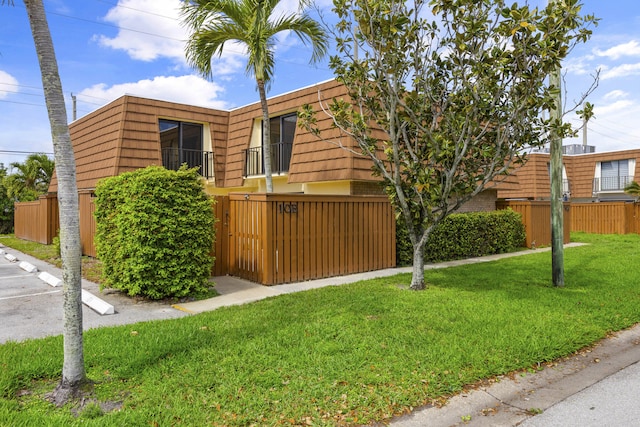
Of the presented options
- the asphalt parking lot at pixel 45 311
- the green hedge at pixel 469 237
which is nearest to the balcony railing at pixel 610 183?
the green hedge at pixel 469 237

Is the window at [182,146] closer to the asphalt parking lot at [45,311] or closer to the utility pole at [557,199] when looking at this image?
the asphalt parking lot at [45,311]

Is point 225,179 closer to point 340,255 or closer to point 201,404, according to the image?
point 340,255

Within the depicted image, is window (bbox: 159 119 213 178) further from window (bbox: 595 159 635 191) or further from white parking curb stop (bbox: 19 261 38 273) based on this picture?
window (bbox: 595 159 635 191)

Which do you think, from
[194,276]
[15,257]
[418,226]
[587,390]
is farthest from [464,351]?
[15,257]

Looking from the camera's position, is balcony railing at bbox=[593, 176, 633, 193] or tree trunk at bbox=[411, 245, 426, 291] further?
balcony railing at bbox=[593, 176, 633, 193]

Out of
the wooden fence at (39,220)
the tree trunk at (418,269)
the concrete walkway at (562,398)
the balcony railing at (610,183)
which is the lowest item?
the concrete walkway at (562,398)

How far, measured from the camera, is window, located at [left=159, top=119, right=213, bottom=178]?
593 inches

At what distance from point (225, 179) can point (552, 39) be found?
1129 cm

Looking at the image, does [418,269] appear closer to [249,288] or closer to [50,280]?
[249,288]

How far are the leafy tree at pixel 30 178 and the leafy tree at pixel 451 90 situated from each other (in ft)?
81.6

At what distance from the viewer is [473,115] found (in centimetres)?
706

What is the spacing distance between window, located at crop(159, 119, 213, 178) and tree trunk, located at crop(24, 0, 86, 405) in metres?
11.4

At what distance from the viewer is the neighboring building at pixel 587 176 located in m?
28.7

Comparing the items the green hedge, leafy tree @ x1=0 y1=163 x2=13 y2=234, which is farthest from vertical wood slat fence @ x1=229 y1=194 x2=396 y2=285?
leafy tree @ x1=0 y1=163 x2=13 y2=234
